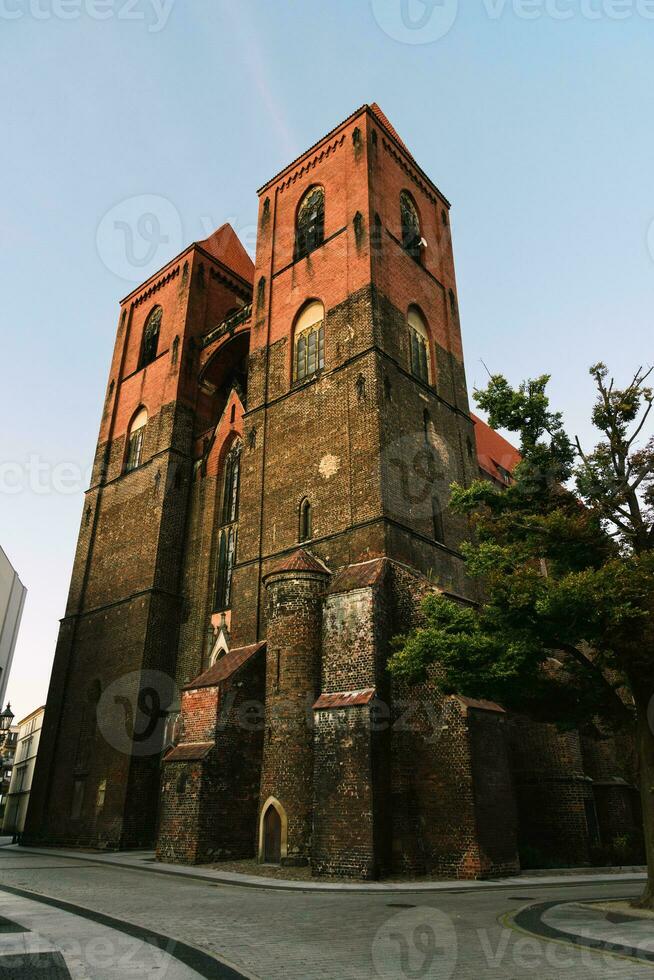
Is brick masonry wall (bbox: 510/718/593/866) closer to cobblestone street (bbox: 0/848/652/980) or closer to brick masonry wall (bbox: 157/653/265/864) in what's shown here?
cobblestone street (bbox: 0/848/652/980)

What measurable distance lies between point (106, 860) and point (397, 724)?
8161mm

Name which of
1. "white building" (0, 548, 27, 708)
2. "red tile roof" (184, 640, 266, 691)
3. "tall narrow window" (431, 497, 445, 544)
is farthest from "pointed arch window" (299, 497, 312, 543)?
"white building" (0, 548, 27, 708)

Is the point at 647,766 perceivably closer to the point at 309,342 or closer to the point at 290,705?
the point at 290,705

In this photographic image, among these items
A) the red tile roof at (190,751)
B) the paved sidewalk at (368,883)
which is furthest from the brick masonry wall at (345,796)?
the red tile roof at (190,751)

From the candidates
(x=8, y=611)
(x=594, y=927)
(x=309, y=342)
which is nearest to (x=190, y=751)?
(x=594, y=927)

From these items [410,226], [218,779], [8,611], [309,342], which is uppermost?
[410,226]

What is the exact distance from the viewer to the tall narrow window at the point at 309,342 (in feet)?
68.2

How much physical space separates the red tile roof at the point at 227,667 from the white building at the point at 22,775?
1257 inches

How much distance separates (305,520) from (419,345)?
725 cm

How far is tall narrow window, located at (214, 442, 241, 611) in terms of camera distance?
21.4m

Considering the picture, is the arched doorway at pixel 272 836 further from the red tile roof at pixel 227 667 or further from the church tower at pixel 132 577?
the church tower at pixel 132 577

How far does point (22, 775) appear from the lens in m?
52.5

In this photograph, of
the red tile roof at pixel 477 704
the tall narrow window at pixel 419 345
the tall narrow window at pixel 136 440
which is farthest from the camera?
the tall narrow window at pixel 136 440

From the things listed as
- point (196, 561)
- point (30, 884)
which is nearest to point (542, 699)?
point (30, 884)
